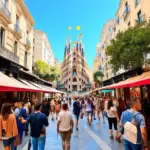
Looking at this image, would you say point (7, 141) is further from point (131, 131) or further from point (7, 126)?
point (131, 131)

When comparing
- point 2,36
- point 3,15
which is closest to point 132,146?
point 3,15

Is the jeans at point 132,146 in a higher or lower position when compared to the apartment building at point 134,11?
lower

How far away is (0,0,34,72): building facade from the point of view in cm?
1317

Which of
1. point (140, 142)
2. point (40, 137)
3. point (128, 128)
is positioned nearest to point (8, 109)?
point (40, 137)

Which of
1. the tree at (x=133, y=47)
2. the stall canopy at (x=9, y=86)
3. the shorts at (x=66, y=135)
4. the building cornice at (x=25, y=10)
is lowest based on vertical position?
the shorts at (x=66, y=135)

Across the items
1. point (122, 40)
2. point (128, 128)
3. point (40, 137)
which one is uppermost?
point (122, 40)

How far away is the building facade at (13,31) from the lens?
1317cm

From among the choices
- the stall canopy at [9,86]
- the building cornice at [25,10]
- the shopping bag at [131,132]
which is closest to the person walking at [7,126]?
the stall canopy at [9,86]

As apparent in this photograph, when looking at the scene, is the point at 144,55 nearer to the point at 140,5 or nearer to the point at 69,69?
the point at 140,5

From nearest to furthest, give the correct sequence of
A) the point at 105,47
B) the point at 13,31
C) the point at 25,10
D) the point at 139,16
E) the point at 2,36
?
the point at 2,36
the point at 13,31
the point at 139,16
the point at 25,10
the point at 105,47

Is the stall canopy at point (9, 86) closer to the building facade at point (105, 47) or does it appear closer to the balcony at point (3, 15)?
the balcony at point (3, 15)

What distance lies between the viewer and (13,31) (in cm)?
1575

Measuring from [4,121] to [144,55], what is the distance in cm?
1119

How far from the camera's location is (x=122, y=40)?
38.7 ft
